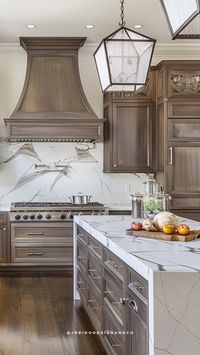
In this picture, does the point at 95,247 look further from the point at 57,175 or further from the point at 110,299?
the point at 57,175

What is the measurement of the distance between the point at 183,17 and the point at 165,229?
4.40ft

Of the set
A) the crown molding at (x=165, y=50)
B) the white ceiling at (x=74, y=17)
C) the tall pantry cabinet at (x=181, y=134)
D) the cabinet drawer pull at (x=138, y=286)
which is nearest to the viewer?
the cabinet drawer pull at (x=138, y=286)

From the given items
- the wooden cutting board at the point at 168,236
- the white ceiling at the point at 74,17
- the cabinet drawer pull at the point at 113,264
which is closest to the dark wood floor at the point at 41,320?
the cabinet drawer pull at the point at 113,264

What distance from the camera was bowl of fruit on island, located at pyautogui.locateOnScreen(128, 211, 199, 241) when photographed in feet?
9.80

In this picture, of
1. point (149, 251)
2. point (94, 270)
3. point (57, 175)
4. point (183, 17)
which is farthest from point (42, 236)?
point (183, 17)

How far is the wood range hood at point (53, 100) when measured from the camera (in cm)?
639

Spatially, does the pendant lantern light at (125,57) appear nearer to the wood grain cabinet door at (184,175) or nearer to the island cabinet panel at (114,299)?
the island cabinet panel at (114,299)

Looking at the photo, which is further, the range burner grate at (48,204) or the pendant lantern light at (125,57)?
the range burner grate at (48,204)

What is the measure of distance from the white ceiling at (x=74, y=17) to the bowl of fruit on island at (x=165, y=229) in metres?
2.84

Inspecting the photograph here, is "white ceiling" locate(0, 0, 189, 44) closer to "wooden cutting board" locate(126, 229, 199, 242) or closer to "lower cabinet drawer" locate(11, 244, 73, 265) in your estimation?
"lower cabinet drawer" locate(11, 244, 73, 265)

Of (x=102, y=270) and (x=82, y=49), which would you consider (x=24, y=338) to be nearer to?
(x=102, y=270)

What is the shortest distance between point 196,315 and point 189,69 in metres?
4.72

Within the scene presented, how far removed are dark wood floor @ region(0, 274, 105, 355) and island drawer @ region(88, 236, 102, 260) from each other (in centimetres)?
67

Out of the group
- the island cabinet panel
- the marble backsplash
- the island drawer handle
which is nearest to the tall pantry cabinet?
the marble backsplash
